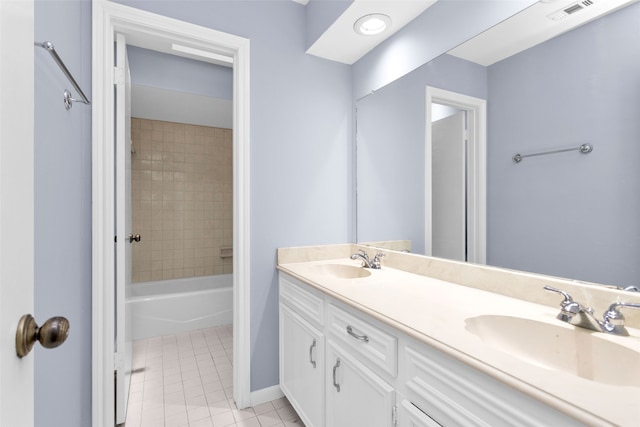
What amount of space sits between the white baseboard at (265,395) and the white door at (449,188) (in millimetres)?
1286

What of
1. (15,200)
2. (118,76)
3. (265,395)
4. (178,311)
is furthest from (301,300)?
(178,311)

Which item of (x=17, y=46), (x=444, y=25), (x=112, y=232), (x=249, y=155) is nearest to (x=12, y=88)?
(x=17, y=46)

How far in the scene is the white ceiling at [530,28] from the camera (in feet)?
3.28

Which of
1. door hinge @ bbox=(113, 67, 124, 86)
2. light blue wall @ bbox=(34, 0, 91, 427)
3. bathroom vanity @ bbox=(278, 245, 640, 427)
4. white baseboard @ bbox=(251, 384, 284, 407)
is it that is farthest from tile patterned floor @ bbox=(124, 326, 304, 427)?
door hinge @ bbox=(113, 67, 124, 86)

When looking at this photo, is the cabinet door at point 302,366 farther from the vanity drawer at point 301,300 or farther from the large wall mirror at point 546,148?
the large wall mirror at point 546,148

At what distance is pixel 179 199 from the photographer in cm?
354

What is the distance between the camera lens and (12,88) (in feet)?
1.49

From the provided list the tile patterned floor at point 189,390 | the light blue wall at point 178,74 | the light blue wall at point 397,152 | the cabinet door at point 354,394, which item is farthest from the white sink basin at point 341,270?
the light blue wall at point 178,74

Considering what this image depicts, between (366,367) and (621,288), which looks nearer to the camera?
(621,288)

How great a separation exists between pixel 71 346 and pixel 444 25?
2.15 meters

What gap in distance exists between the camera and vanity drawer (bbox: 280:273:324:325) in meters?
1.41

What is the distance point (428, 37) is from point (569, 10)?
64 centimetres

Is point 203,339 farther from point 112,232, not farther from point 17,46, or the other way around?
point 17,46

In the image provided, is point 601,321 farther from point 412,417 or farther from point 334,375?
point 334,375
